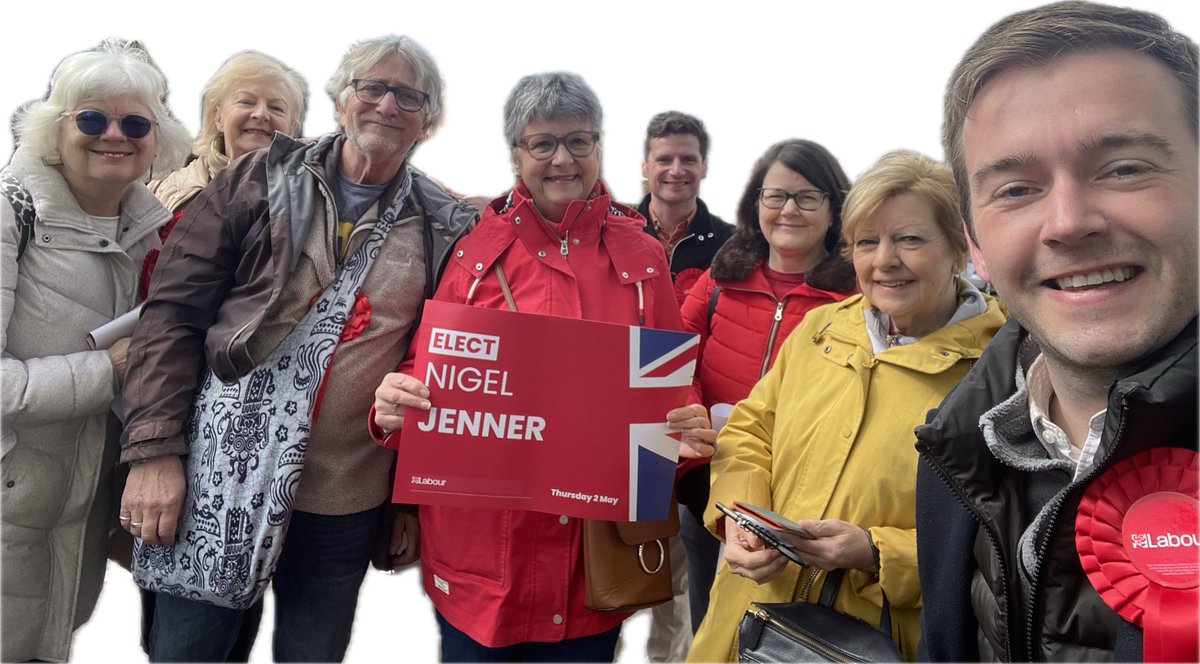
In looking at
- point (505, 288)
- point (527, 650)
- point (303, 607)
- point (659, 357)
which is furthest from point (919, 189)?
point (303, 607)

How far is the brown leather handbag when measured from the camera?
279 centimetres

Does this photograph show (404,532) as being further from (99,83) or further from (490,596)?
(99,83)

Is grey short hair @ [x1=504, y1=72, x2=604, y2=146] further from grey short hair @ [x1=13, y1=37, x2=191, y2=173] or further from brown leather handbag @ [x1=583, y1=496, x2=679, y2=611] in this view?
brown leather handbag @ [x1=583, y1=496, x2=679, y2=611]

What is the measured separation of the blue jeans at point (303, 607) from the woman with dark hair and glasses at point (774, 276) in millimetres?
1453

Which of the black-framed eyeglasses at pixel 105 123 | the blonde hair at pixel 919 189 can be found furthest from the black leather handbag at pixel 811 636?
the black-framed eyeglasses at pixel 105 123

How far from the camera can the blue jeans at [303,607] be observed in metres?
2.80

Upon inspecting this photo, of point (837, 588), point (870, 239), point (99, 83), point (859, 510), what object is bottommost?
point (837, 588)

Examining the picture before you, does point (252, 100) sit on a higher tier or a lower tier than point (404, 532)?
higher

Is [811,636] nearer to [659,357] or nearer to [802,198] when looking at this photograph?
[659,357]

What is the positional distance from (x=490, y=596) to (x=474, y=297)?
1.06 meters

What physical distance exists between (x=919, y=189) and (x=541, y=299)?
4.43 feet

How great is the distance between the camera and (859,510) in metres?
2.40

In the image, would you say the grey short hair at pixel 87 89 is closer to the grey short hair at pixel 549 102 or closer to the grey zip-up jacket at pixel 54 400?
the grey zip-up jacket at pixel 54 400

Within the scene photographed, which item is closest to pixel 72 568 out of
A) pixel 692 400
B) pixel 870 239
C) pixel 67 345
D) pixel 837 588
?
pixel 67 345
